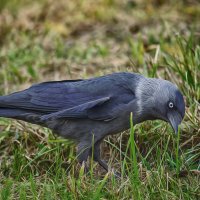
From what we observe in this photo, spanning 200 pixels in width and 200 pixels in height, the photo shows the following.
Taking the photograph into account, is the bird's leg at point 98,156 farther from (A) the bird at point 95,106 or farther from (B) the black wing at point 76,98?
(B) the black wing at point 76,98

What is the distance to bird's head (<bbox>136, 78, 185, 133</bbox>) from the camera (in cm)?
506

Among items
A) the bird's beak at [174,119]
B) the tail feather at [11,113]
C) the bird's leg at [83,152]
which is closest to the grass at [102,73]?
the bird's leg at [83,152]

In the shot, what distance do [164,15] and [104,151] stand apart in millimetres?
3825

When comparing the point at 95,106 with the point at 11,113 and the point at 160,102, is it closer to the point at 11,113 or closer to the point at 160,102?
the point at 160,102

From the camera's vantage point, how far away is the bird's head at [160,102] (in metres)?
5.06

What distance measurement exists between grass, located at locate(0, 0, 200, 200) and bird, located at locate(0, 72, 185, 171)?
0.76ft

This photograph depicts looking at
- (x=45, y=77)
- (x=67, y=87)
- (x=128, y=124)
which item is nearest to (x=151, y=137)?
(x=128, y=124)

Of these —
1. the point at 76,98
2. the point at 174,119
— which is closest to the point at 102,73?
the point at 76,98

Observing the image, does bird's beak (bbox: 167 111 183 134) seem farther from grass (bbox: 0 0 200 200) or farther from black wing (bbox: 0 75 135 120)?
black wing (bbox: 0 75 135 120)

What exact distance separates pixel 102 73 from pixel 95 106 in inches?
65.5

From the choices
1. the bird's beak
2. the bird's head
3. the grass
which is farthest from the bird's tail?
the bird's beak

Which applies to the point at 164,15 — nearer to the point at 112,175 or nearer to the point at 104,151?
the point at 104,151

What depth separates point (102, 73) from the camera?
688 centimetres

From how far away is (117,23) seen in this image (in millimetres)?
9250
